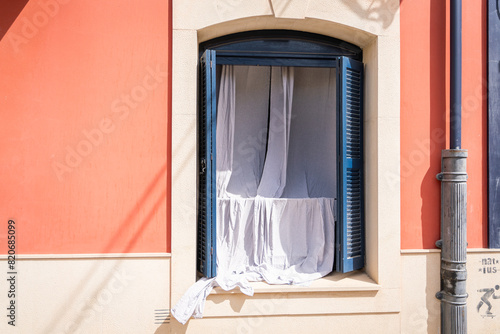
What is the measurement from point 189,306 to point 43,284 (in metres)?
1.40

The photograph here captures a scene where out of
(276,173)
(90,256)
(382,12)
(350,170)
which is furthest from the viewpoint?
(276,173)

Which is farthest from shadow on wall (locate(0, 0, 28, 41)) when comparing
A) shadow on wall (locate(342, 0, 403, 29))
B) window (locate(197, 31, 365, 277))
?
shadow on wall (locate(342, 0, 403, 29))

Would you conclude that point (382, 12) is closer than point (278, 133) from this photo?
Yes

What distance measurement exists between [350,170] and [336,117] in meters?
0.58

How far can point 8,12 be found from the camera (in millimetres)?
4082

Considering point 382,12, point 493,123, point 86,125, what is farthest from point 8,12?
point 493,123

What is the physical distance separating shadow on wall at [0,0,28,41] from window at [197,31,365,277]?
1.80 metres

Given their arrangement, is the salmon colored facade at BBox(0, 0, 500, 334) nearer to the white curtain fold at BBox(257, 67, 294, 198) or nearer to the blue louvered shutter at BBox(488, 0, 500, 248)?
the blue louvered shutter at BBox(488, 0, 500, 248)

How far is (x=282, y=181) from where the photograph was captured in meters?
4.83

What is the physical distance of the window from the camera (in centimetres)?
420

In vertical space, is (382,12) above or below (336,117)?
above

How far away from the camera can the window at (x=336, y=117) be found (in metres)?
4.20

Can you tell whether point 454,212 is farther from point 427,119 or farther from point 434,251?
point 427,119

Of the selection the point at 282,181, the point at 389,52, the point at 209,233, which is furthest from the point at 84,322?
the point at 389,52
